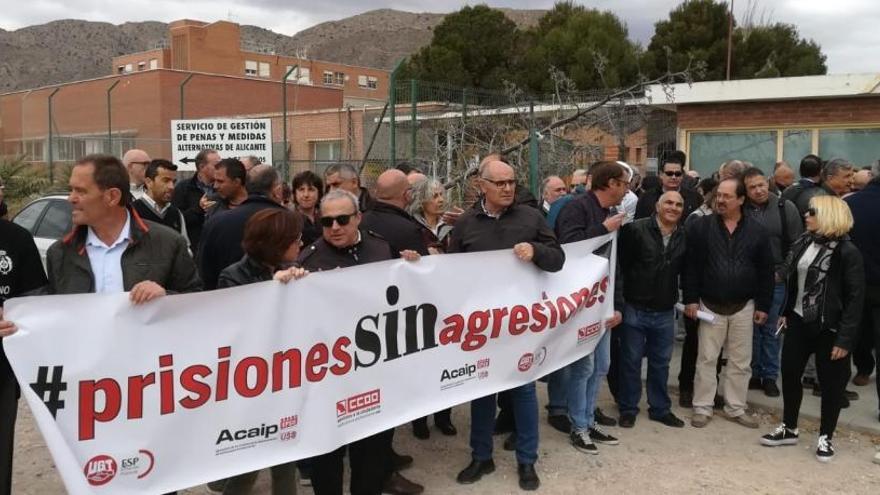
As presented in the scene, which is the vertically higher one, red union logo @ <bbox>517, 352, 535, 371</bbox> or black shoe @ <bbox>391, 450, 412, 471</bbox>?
red union logo @ <bbox>517, 352, 535, 371</bbox>

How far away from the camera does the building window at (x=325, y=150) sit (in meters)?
24.9

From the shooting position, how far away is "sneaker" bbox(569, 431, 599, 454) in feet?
16.6

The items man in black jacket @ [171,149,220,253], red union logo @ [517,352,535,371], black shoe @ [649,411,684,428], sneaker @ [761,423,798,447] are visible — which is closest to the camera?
red union logo @ [517,352,535,371]

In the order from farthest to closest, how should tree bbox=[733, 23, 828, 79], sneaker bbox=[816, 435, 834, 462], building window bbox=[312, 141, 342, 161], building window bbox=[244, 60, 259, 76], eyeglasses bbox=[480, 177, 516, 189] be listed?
building window bbox=[244, 60, 259, 76] < tree bbox=[733, 23, 828, 79] < building window bbox=[312, 141, 342, 161] < sneaker bbox=[816, 435, 834, 462] < eyeglasses bbox=[480, 177, 516, 189]

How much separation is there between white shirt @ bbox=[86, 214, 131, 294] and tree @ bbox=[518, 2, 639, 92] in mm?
30600

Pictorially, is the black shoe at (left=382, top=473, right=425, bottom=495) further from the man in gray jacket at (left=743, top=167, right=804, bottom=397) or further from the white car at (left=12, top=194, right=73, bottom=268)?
the white car at (left=12, top=194, right=73, bottom=268)

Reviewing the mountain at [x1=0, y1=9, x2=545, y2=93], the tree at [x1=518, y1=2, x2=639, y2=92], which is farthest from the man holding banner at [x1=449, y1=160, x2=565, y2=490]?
the mountain at [x1=0, y1=9, x2=545, y2=93]

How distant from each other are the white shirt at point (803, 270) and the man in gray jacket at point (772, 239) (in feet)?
3.18

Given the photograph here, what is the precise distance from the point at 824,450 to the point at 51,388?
4679 millimetres

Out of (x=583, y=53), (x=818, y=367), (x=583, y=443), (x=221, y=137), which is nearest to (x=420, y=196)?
(x=583, y=443)

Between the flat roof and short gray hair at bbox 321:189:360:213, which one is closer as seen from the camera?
short gray hair at bbox 321:189:360:213

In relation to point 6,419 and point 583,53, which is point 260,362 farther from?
point 583,53

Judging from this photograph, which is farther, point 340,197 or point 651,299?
point 651,299

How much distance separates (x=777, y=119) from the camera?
13.6 meters
